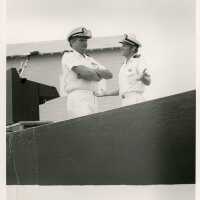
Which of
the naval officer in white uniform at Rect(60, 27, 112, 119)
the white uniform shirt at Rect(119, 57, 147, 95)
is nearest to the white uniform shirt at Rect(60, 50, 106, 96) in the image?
the naval officer in white uniform at Rect(60, 27, 112, 119)

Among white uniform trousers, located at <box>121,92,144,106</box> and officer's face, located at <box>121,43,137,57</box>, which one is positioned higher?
officer's face, located at <box>121,43,137,57</box>

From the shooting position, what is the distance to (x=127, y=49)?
157cm

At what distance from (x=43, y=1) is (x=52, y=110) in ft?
1.46

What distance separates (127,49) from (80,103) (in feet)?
0.92

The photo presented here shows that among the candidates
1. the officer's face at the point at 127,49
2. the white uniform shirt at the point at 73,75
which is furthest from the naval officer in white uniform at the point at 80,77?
the officer's face at the point at 127,49

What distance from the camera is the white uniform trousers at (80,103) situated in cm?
159

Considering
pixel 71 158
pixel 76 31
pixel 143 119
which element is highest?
pixel 76 31

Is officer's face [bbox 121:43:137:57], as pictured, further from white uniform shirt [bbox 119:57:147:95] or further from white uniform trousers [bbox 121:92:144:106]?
white uniform trousers [bbox 121:92:144:106]

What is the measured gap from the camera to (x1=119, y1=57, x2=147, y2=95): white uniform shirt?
61.9 inches

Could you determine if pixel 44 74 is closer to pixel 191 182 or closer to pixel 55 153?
pixel 55 153

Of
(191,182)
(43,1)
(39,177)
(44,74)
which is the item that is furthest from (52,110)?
(191,182)

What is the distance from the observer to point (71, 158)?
160 cm

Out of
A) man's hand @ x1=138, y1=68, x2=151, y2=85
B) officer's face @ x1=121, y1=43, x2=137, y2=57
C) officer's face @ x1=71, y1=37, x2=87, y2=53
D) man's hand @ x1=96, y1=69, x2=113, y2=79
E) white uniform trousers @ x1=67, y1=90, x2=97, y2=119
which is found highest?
officer's face @ x1=71, y1=37, x2=87, y2=53

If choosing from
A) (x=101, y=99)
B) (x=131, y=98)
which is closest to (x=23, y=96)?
(x=101, y=99)
